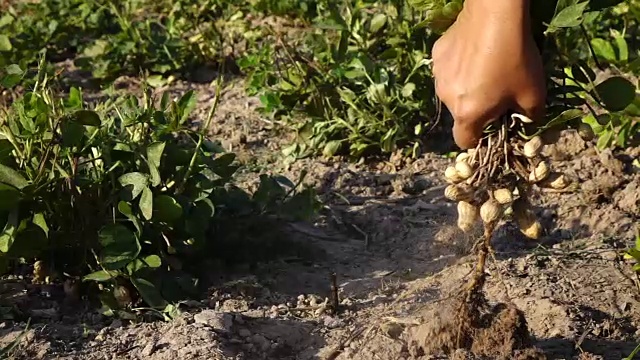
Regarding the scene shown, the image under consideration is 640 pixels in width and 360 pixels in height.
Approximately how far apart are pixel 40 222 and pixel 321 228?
3.19 ft

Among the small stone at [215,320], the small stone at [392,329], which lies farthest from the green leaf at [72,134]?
the small stone at [392,329]

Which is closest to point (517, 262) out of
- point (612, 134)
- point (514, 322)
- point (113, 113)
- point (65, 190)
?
point (514, 322)

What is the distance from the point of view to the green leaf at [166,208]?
262 cm

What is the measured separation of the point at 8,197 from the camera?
2.54m

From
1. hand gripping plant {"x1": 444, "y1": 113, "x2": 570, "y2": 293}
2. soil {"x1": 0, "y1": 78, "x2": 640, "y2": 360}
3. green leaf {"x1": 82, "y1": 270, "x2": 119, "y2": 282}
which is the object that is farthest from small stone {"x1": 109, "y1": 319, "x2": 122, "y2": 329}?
hand gripping plant {"x1": 444, "y1": 113, "x2": 570, "y2": 293}

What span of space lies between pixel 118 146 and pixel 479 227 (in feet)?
3.31

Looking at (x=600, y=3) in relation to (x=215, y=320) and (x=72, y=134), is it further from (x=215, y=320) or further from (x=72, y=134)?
(x=72, y=134)

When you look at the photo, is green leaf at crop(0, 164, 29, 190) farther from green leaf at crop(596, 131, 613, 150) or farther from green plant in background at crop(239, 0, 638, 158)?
green leaf at crop(596, 131, 613, 150)

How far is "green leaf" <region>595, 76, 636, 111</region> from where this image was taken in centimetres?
229

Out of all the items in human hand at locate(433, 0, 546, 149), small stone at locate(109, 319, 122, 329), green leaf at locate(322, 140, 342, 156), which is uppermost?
human hand at locate(433, 0, 546, 149)

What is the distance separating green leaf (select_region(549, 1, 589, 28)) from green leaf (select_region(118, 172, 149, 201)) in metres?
1.08

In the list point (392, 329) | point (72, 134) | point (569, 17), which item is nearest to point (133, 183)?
point (72, 134)

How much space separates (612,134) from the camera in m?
3.54

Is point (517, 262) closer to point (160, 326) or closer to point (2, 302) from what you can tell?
point (160, 326)
